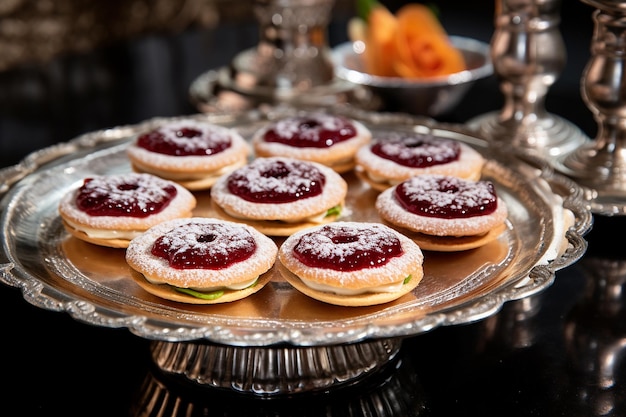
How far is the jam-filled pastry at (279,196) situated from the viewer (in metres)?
1.55

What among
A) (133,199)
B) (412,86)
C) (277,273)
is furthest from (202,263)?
(412,86)

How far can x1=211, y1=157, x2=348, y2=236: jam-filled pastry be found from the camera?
1555 millimetres

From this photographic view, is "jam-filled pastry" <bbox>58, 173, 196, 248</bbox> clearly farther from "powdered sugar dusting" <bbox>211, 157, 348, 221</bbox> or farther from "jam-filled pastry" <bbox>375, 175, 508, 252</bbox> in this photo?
"jam-filled pastry" <bbox>375, 175, 508, 252</bbox>

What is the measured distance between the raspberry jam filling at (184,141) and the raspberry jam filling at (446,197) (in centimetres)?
39

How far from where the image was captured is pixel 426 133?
1.94 m

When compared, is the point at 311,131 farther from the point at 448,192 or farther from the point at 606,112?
the point at 606,112

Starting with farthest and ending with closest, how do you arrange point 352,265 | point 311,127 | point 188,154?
point 311,127
point 188,154
point 352,265

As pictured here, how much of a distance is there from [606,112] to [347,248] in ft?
2.51

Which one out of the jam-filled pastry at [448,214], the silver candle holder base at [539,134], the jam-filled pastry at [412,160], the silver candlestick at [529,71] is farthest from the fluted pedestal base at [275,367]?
the silver candle holder base at [539,134]

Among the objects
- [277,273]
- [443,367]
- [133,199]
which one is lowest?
[443,367]

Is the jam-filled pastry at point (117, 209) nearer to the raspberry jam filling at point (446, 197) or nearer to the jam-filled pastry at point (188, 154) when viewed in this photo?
the jam-filled pastry at point (188, 154)

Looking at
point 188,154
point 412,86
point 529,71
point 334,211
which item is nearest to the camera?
point 334,211

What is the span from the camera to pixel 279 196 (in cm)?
156

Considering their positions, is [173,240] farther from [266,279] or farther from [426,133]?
[426,133]
